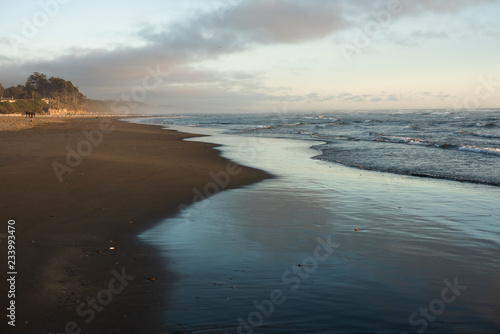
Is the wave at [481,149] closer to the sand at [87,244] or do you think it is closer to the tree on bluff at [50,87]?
the sand at [87,244]

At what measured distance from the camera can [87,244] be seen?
20.3 feet

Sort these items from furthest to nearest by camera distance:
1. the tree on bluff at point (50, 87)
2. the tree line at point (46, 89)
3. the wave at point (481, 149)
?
the tree on bluff at point (50, 87) → the tree line at point (46, 89) → the wave at point (481, 149)

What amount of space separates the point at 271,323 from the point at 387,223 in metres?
4.85

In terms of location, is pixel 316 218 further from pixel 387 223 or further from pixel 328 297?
pixel 328 297

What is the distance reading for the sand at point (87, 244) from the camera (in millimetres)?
4109

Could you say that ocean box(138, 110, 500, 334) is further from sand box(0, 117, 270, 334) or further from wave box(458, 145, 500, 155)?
wave box(458, 145, 500, 155)

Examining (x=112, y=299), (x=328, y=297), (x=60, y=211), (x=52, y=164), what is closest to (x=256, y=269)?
(x=328, y=297)

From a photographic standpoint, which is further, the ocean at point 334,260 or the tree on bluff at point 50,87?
the tree on bluff at point 50,87

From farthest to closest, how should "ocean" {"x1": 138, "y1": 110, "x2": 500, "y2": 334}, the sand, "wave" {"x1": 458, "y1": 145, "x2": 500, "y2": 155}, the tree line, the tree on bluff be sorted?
1. the tree on bluff
2. the tree line
3. "wave" {"x1": 458, "y1": 145, "x2": 500, "y2": 155}
4. "ocean" {"x1": 138, "y1": 110, "x2": 500, "y2": 334}
5. the sand

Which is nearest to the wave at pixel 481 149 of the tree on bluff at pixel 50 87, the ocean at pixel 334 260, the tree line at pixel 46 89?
the ocean at pixel 334 260

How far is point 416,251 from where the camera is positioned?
6332 mm

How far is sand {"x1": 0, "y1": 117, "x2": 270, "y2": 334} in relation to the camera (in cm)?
411

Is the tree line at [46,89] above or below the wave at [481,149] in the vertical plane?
above

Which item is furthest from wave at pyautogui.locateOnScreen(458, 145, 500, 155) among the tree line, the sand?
the tree line
